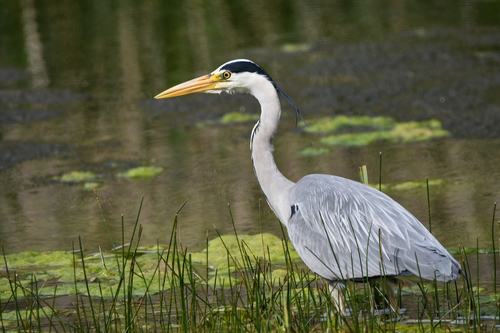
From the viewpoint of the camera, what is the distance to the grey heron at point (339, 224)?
3.44 m

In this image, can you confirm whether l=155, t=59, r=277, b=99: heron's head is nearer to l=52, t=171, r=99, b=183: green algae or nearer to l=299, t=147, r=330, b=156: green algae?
l=52, t=171, r=99, b=183: green algae

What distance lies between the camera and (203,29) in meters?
14.7

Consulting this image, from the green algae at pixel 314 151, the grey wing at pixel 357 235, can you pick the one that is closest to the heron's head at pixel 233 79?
the grey wing at pixel 357 235

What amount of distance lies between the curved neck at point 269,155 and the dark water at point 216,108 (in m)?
0.48

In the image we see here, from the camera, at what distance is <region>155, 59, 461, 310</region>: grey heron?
344 centimetres

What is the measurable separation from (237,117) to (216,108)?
61cm

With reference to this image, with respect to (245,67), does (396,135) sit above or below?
below

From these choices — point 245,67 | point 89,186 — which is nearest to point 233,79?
point 245,67

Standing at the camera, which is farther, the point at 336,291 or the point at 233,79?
the point at 233,79

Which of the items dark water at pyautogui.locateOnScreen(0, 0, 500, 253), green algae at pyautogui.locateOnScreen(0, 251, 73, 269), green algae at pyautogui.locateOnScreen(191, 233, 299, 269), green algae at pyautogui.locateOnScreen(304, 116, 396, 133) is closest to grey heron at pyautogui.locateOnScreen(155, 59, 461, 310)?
green algae at pyautogui.locateOnScreen(191, 233, 299, 269)

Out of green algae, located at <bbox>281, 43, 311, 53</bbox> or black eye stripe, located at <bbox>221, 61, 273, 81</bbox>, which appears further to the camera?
green algae, located at <bbox>281, 43, 311, 53</bbox>

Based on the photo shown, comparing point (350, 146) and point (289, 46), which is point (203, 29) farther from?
point (350, 146)

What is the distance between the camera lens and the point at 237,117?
862cm

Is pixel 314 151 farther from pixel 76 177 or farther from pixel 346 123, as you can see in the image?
pixel 76 177
